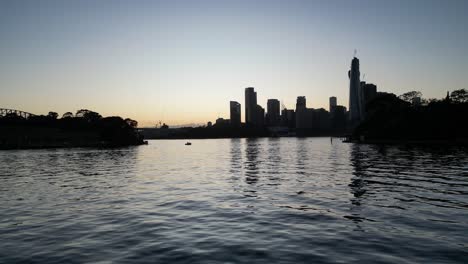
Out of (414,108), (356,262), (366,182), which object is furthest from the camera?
(414,108)

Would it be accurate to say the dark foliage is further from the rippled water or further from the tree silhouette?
the rippled water

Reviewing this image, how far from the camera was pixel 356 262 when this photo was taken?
1280cm

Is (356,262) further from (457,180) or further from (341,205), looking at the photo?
(457,180)

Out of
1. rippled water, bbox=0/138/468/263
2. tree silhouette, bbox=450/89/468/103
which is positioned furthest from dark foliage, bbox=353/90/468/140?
rippled water, bbox=0/138/468/263

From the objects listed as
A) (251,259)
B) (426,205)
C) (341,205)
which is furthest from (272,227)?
(426,205)

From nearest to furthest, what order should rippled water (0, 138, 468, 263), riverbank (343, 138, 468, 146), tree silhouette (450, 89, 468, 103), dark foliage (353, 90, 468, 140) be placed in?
1. rippled water (0, 138, 468, 263)
2. riverbank (343, 138, 468, 146)
3. dark foliage (353, 90, 468, 140)
4. tree silhouette (450, 89, 468, 103)

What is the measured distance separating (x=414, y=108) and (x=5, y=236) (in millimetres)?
216730

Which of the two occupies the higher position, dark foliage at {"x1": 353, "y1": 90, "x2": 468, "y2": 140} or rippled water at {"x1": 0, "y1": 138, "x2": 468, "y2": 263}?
dark foliage at {"x1": 353, "y1": 90, "x2": 468, "y2": 140}

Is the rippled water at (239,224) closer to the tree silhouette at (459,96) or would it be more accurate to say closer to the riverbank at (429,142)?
the riverbank at (429,142)

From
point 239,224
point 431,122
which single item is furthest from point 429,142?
point 239,224

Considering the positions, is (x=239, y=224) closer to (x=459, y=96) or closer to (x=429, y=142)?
(x=429, y=142)

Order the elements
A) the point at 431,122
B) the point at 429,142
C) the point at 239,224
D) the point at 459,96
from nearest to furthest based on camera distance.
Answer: the point at 239,224, the point at 429,142, the point at 431,122, the point at 459,96

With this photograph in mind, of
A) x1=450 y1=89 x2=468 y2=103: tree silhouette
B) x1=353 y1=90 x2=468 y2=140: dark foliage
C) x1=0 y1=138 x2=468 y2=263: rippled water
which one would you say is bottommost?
x1=0 y1=138 x2=468 y2=263: rippled water

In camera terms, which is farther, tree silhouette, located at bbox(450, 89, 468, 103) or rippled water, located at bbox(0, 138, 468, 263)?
tree silhouette, located at bbox(450, 89, 468, 103)
